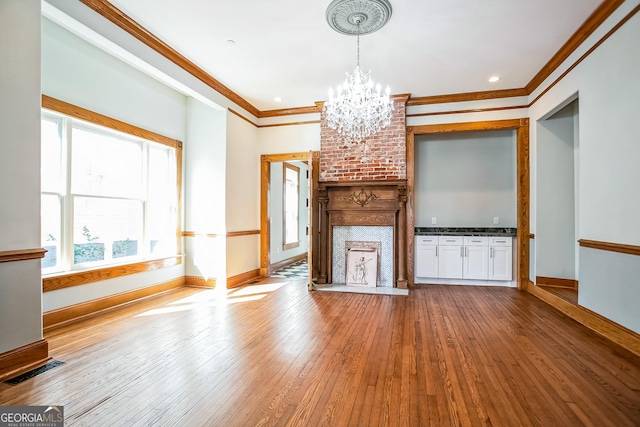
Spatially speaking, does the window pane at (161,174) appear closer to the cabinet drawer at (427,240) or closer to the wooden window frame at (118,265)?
the wooden window frame at (118,265)

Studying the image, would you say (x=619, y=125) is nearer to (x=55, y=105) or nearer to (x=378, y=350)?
(x=378, y=350)

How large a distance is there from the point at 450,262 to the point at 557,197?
1897 millimetres

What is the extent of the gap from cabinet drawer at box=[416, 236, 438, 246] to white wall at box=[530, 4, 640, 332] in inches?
87.9

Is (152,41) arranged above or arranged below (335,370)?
above

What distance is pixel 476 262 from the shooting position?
5441 millimetres

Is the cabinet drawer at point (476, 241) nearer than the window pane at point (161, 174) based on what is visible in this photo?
No

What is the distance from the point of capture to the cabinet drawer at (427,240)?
559cm

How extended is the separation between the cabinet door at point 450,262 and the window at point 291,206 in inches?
Answer: 144

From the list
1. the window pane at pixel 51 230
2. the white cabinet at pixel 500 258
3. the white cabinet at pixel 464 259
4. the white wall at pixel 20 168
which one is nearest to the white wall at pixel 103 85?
the white wall at pixel 20 168

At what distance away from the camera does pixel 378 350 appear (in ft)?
9.12

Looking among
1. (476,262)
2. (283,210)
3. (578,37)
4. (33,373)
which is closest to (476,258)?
(476,262)

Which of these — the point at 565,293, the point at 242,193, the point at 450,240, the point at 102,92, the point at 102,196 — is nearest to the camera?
the point at 102,92

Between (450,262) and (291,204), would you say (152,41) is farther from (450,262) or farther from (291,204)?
(450,262)

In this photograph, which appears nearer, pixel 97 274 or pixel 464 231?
pixel 97 274
